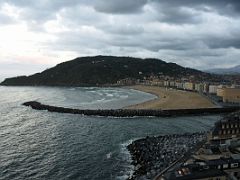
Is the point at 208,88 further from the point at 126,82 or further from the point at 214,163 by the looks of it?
the point at 214,163

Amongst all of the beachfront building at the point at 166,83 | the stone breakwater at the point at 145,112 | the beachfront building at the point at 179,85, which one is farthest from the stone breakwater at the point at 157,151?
the beachfront building at the point at 166,83

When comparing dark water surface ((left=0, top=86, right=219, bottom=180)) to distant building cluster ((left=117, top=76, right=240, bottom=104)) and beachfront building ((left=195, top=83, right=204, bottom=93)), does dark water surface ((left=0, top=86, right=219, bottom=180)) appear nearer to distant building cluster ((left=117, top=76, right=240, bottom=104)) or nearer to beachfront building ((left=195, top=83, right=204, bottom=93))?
distant building cluster ((left=117, top=76, right=240, bottom=104))

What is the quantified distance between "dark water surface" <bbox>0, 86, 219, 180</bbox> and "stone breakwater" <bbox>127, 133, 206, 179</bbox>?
131 cm

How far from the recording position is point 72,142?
161ft

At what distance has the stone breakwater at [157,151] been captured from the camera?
35500 millimetres

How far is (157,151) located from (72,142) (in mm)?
12744

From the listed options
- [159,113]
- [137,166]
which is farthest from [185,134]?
[159,113]

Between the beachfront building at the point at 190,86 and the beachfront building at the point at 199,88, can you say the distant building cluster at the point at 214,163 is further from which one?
the beachfront building at the point at 190,86

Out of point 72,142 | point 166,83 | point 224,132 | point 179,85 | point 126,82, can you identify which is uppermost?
point 126,82

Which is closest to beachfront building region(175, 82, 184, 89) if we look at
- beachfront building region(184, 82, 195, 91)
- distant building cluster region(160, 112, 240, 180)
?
beachfront building region(184, 82, 195, 91)

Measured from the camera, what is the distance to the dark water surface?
37.2m

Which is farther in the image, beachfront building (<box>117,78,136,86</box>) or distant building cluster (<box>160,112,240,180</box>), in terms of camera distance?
beachfront building (<box>117,78,136,86</box>)

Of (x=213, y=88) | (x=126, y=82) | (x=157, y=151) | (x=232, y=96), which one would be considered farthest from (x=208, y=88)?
(x=157, y=151)

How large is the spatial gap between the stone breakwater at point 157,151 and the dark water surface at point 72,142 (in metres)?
1.31
